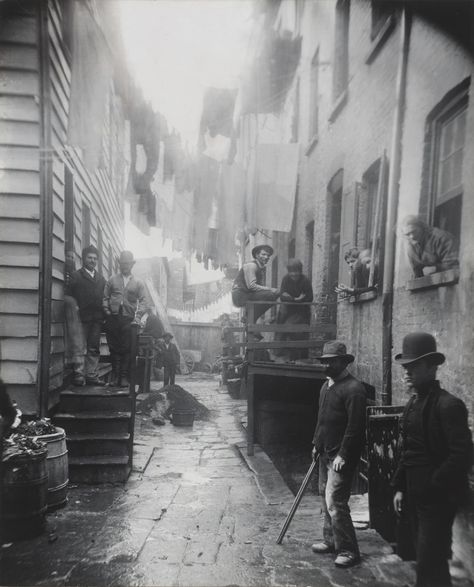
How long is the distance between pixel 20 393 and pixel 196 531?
2.61 m

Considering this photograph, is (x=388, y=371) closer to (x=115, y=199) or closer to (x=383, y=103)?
(x=383, y=103)

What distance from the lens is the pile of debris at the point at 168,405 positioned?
11578 millimetres

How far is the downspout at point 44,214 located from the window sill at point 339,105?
4774 millimetres

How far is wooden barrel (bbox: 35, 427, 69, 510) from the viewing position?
5.25 m

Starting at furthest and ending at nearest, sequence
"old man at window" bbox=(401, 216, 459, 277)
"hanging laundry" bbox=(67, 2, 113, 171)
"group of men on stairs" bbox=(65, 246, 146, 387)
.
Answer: "group of men on stairs" bbox=(65, 246, 146, 387) < "hanging laundry" bbox=(67, 2, 113, 171) < "old man at window" bbox=(401, 216, 459, 277)

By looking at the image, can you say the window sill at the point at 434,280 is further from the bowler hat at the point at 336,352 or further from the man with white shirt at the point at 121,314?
the man with white shirt at the point at 121,314

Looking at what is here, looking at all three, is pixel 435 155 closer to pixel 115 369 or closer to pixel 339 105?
pixel 339 105

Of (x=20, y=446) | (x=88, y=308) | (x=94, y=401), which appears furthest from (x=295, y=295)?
(x=20, y=446)

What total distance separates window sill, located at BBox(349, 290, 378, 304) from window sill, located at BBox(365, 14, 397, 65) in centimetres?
321

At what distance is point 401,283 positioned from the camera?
544 centimetres

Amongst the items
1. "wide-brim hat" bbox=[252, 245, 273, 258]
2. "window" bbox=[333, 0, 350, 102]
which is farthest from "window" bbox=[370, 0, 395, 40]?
"wide-brim hat" bbox=[252, 245, 273, 258]

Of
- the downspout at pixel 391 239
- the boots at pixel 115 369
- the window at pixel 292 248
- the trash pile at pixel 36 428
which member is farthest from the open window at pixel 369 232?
the window at pixel 292 248

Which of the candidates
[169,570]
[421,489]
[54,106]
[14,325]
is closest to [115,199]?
[54,106]

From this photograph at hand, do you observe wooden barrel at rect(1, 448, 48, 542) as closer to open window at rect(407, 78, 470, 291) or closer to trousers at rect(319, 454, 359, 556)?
trousers at rect(319, 454, 359, 556)
